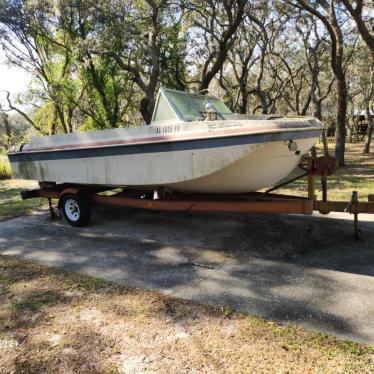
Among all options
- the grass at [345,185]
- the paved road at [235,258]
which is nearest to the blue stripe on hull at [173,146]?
the paved road at [235,258]

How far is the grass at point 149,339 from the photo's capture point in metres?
3.00

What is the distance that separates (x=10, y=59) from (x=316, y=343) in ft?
85.1

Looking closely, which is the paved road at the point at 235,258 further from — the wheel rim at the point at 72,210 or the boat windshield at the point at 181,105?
the boat windshield at the point at 181,105

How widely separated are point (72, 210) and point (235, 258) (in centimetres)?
349

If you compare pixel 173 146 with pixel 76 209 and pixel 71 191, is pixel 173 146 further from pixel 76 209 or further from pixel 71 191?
pixel 76 209

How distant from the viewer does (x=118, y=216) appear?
796cm

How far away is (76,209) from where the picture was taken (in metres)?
7.26

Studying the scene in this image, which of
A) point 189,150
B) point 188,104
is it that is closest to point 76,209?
point 188,104

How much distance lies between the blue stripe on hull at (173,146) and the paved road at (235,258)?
53.0 inches

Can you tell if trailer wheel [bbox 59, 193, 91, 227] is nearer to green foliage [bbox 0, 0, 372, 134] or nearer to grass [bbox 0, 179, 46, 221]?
grass [bbox 0, 179, 46, 221]

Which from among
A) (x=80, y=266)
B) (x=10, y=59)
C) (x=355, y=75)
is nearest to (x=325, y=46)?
(x=355, y=75)

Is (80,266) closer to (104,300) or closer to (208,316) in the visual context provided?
(104,300)

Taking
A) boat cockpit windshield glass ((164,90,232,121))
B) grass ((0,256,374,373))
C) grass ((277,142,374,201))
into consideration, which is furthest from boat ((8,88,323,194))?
grass ((277,142,374,201))

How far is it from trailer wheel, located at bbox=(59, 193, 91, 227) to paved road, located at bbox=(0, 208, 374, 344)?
6.9 inches
